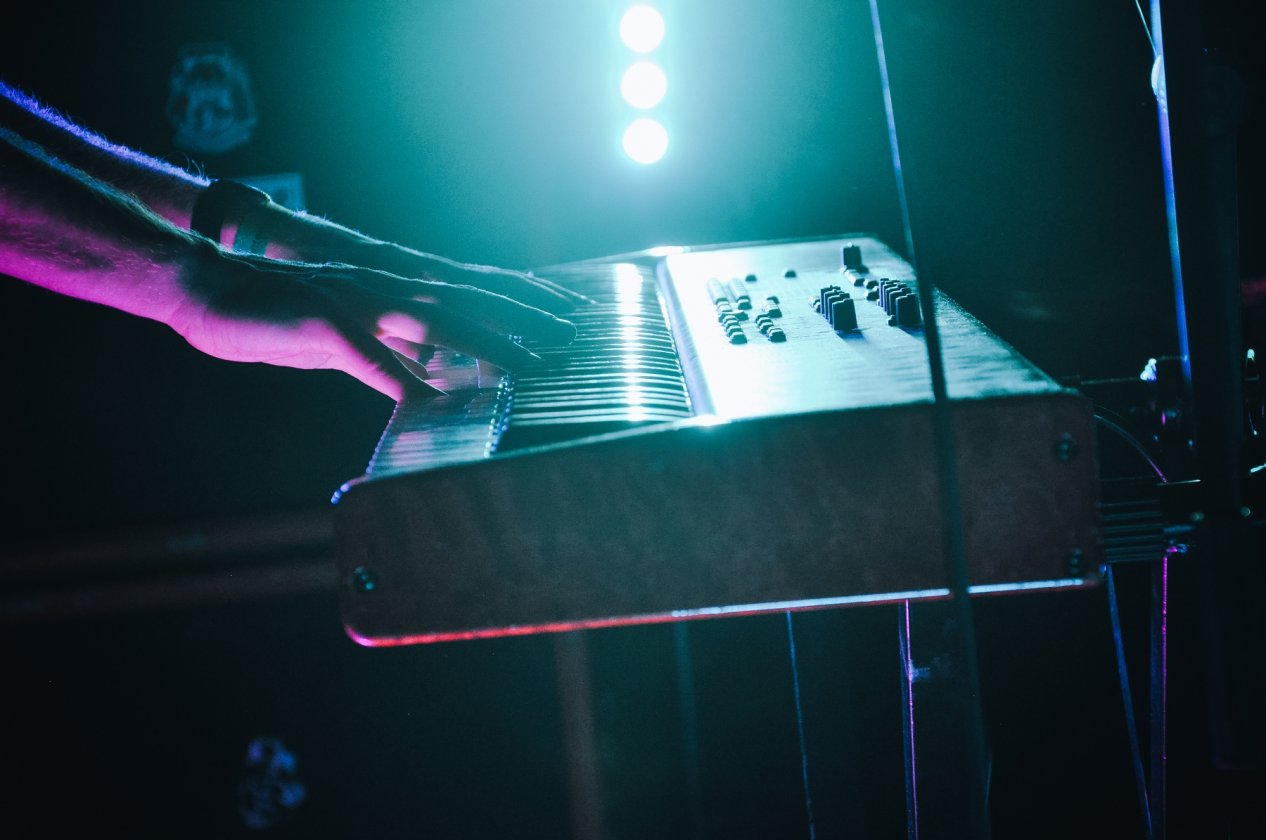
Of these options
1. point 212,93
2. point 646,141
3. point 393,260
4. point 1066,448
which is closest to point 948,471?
point 1066,448

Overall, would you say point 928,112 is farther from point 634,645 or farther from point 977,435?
point 977,435

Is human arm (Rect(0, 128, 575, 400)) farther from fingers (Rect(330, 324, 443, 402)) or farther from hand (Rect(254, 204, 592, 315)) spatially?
hand (Rect(254, 204, 592, 315))

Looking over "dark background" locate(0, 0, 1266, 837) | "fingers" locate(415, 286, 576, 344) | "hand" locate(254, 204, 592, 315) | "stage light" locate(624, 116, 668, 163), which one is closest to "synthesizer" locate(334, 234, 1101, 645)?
"fingers" locate(415, 286, 576, 344)

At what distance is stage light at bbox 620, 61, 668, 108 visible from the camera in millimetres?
2213

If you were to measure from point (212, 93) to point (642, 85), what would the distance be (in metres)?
1.02

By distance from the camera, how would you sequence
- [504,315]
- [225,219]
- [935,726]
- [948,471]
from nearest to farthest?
[948,471], [935,726], [504,315], [225,219]

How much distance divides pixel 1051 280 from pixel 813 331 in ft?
4.07

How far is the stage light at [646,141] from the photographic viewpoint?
221 cm

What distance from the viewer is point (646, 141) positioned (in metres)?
2.22

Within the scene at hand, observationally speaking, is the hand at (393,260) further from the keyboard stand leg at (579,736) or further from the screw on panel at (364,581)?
the keyboard stand leg at (579,736)

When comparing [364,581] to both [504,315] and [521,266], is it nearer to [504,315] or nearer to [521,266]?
[504,315]

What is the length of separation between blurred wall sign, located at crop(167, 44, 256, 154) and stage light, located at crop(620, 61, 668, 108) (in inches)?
35.2

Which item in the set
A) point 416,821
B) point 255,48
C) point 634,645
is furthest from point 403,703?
point 255,48

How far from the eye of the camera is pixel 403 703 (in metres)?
2.30
